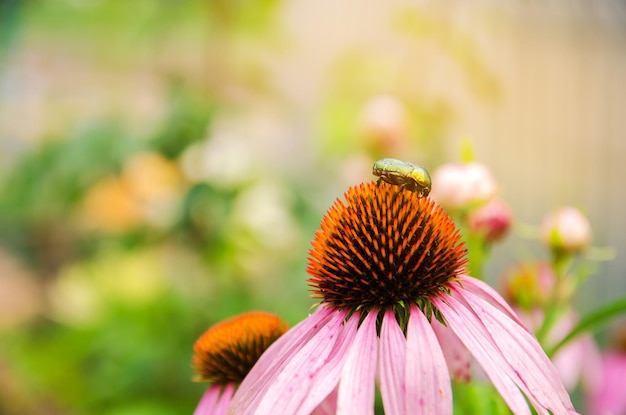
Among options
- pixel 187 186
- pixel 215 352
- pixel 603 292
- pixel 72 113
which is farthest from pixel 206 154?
pixel 603 292

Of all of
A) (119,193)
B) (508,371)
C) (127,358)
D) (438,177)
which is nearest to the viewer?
(508,371)

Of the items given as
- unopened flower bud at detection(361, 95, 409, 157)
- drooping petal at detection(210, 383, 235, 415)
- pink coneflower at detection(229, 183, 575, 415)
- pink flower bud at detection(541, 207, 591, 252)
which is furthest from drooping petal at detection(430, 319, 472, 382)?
unopened flower bud at detection(361, 95, 409, 157)

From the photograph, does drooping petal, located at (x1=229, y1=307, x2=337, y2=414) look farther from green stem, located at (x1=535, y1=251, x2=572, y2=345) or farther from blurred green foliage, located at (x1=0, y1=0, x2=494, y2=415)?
blurred green foliage, located at (x1=0, y1=0, x2=494, y2=415)

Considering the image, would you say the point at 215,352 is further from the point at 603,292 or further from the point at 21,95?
the point at 603,292

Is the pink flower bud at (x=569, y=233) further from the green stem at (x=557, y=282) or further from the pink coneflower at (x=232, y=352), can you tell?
the pink coneflower at (x=232, y=352)

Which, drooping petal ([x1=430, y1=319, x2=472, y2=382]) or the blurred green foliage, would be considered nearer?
drooping petal ([x1=430, y1=319, x2=472, y2=382])
